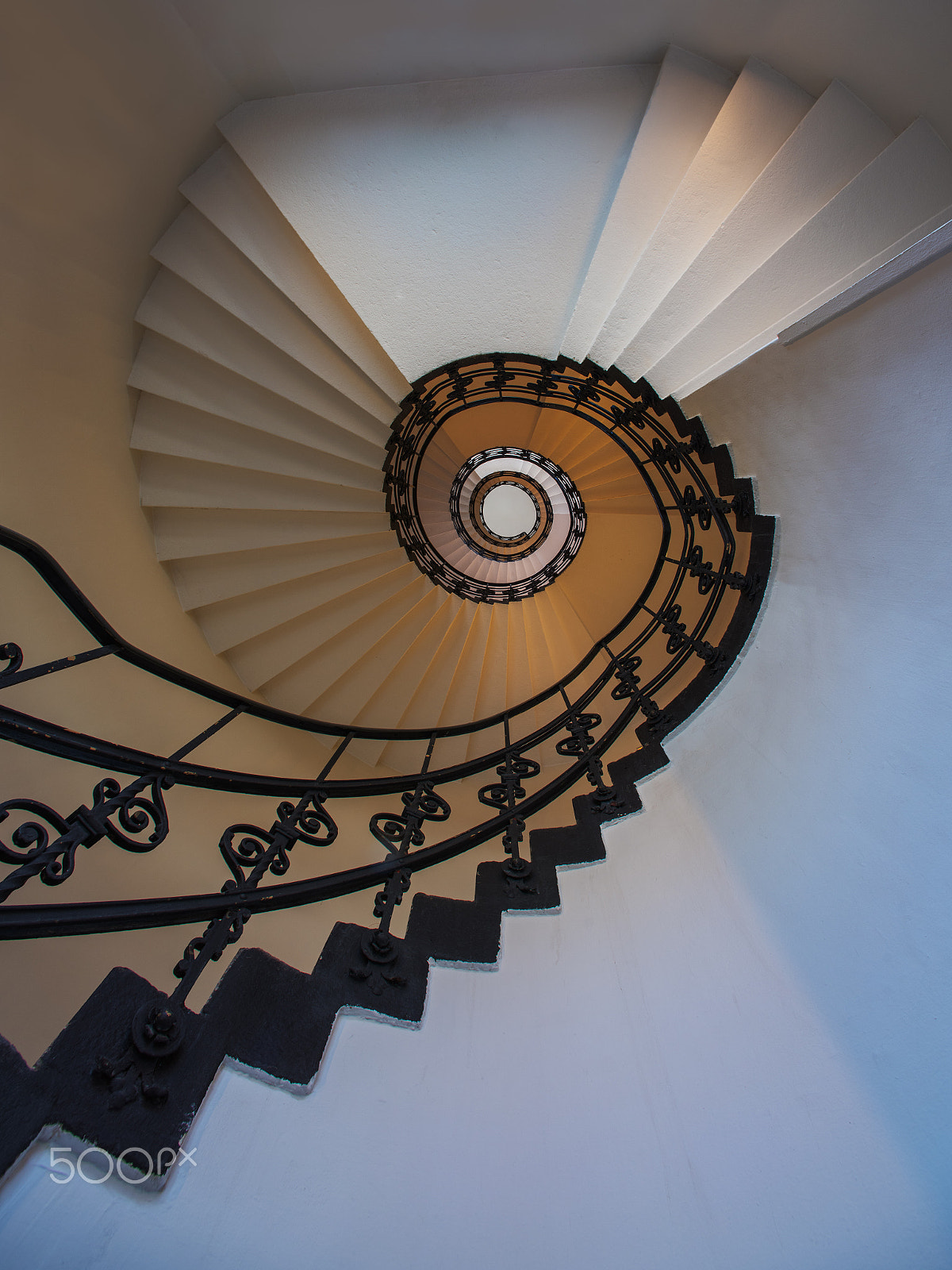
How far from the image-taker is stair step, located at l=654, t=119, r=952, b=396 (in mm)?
1853

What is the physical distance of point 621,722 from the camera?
109 inches

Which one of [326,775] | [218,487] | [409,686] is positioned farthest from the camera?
[409,686]

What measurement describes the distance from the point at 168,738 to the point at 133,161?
3252mm

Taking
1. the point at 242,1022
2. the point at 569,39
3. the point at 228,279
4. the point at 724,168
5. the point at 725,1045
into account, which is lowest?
the point at 725,1045

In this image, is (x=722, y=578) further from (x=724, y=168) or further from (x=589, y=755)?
(x=724, y=168)

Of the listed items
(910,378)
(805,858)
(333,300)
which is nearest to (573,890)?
(805,858)

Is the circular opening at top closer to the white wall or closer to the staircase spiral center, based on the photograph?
the staircase spiral center

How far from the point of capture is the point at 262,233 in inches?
119

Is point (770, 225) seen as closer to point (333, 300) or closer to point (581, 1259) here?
point (333, 300)

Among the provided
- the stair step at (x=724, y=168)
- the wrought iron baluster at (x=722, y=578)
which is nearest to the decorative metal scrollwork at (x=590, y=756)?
the wrought iron baluster at (x=722, y=578)

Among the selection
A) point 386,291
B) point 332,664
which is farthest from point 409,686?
point 386,291

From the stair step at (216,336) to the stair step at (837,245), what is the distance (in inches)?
90.0

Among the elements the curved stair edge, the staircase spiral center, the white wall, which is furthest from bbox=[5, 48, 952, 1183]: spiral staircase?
the staircase spiral center

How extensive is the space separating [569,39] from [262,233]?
171cm
